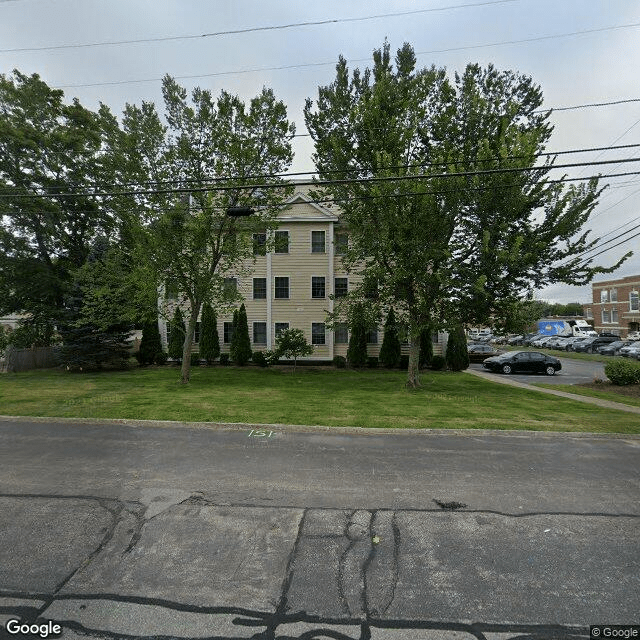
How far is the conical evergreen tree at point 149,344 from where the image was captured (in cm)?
2491

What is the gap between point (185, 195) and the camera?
669 inches

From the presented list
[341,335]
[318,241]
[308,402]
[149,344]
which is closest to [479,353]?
[341,335]

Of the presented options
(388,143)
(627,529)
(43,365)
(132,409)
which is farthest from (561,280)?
(43,365)

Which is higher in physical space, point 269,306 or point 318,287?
point 318,287

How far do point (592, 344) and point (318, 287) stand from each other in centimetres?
3491

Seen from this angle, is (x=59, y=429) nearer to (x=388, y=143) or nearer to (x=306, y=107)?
(x=388, y=143)

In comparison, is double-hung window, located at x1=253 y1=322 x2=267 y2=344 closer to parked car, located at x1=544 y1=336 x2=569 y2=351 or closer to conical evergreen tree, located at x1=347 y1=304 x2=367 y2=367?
conical evergreen tree, located at x1=347 y1=304 x2=367 y2=367

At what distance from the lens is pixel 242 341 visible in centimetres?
2484

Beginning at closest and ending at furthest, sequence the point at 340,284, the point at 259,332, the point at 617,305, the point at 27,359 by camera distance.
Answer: the point at 27,359 → the point at 340,284 → the point at 259,332 → the point at 617,305

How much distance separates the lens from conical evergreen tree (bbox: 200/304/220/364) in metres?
25.0

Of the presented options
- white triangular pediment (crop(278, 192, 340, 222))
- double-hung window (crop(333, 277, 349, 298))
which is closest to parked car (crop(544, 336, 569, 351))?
double-hung window (crop(333, 277, 349, 298))

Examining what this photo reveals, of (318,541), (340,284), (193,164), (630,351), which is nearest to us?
(318,541)

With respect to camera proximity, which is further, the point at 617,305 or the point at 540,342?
the point at 617,305

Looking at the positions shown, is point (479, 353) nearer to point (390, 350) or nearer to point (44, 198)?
point (390, 350)
